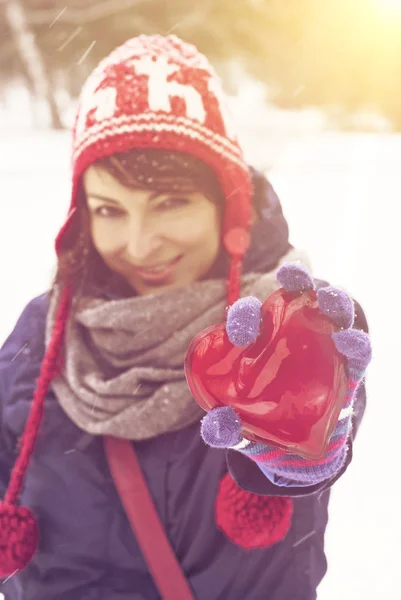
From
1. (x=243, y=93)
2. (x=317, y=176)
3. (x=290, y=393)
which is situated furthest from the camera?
(x=317, y=176)

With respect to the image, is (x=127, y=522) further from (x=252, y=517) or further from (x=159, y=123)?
(x=159, y=123)

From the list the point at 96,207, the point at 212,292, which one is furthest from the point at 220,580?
the point at 96,207

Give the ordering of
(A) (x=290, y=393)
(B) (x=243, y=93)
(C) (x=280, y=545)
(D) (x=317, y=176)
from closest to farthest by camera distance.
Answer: (A) (x=290, y=393) → (C) (x=280, y=545) → (B) (x=243, y=93) → (D) (x=317, y=176)

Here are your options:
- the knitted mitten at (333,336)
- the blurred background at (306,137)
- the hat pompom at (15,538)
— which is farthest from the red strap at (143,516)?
the blurred background at (306,137)

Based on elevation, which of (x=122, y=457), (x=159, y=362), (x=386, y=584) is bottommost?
(x=386, y=584)

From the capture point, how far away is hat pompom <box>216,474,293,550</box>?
524 mm

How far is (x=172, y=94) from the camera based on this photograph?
1.58 ft

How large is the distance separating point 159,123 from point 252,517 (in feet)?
1.31

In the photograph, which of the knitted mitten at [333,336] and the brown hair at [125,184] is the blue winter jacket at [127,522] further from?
the knitted mitten at [333,336]

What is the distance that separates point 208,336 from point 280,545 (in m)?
0.34

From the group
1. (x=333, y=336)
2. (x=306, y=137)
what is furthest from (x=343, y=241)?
(x=333, y=336)

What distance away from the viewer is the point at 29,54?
0.93 m

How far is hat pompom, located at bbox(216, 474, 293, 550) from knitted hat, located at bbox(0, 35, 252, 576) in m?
0.21

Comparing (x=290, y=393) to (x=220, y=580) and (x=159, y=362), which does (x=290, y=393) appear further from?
(x=220, y=580)
